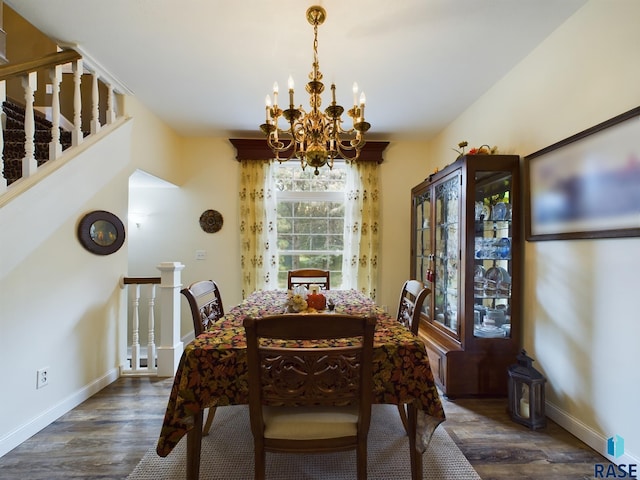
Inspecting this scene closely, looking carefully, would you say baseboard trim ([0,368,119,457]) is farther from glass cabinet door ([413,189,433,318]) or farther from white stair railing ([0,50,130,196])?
glass cabinet door ([413,189,433,318])

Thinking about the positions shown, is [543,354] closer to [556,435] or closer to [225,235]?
[556,435]

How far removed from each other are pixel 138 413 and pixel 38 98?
3.34 meters

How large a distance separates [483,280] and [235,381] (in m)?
2.01

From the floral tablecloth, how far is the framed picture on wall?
4.18 feet

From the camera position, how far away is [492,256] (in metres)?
2.35

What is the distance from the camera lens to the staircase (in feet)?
7.36

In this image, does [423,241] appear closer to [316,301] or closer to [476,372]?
[476,372]

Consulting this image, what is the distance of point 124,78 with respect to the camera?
2.50 metres

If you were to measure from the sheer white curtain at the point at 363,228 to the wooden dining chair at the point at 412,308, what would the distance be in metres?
1.56

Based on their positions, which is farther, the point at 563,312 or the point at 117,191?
the point at 117,191

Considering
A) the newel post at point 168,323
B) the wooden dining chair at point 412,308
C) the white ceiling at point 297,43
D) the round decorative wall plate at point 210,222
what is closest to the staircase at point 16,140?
the white ceiling at point 297,43

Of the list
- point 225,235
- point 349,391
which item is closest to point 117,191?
point 225,235

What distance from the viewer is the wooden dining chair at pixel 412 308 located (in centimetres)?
168

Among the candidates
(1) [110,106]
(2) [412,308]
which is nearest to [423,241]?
(2) [412,308]
